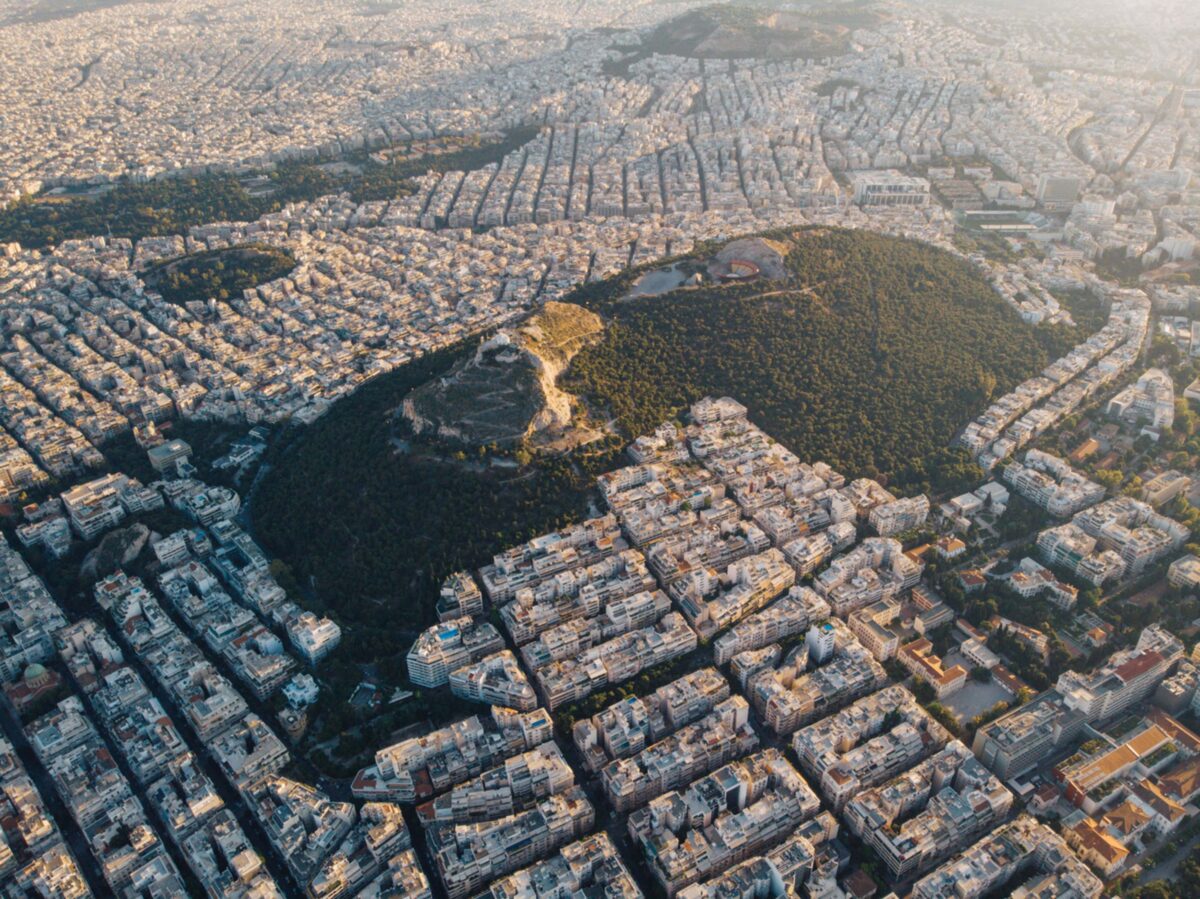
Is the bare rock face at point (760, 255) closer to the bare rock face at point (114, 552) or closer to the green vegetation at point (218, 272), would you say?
the green vegetation at point (218, 272)

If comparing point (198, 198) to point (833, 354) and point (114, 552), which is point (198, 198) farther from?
point (833, 354)

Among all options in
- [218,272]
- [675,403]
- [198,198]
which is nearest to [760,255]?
[675,403]

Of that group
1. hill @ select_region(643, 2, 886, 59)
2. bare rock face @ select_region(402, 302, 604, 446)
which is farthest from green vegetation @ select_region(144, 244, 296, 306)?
hill @ select_region(643, 2, 886, 59)

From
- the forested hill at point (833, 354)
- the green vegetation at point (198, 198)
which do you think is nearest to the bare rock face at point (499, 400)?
the forested hill at point (833, 354)

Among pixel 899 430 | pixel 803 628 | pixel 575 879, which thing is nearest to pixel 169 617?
pixel 575 879

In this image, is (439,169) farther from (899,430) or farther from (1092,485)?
(1092,485)

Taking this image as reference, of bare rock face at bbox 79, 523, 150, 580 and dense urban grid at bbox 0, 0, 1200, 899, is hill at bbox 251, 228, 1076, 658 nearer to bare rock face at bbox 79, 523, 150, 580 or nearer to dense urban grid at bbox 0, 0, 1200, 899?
dense urban grid at bbox 0, 0, 1200, 899
